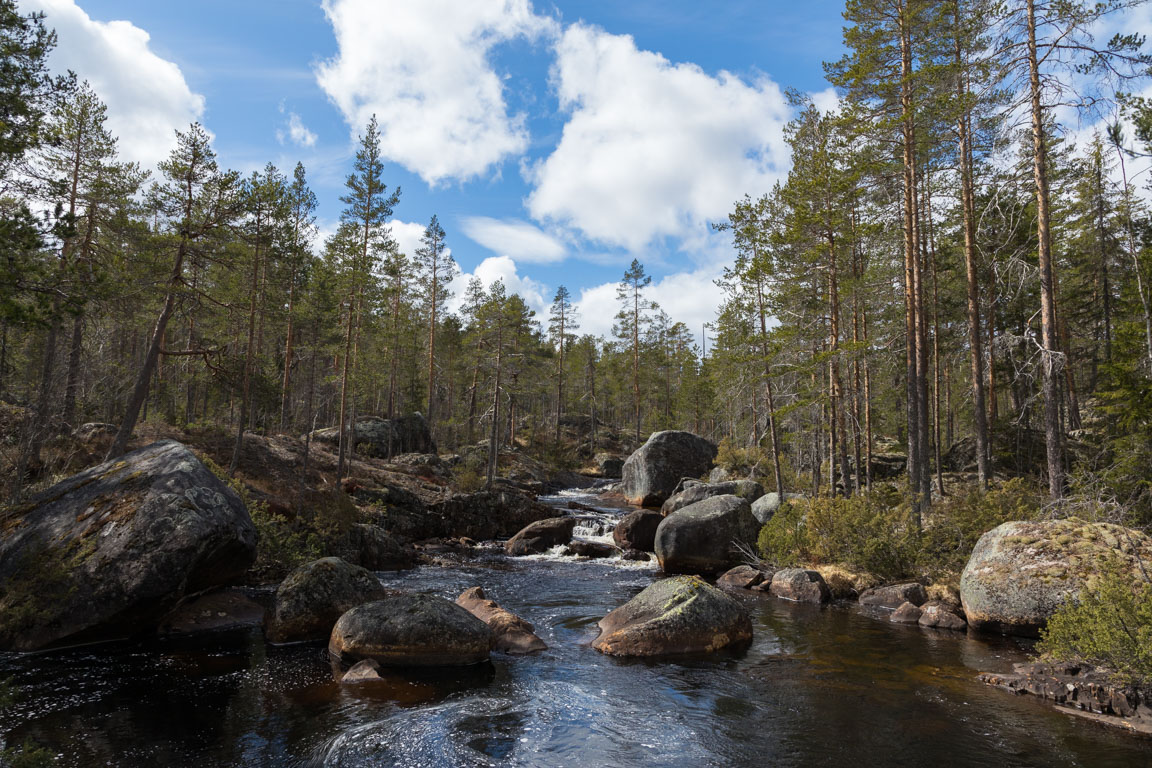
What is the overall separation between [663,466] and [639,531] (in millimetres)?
11228

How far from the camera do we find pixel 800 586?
1462 centimetres

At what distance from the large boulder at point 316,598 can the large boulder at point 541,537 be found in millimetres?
10159

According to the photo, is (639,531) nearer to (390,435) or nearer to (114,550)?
(114,550)

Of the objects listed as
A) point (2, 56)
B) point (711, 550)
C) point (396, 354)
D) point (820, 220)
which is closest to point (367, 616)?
point (2, 56)

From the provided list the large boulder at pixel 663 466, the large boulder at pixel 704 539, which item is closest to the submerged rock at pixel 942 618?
the large boulder at pixel 704 539

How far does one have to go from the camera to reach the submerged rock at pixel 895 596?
1340 centimetres

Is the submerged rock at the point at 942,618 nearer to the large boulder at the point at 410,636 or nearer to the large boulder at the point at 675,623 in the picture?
the large boulder at the point at 675,623

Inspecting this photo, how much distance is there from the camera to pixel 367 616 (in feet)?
31.9

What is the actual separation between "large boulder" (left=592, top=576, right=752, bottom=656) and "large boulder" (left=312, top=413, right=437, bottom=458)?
81.3 ft

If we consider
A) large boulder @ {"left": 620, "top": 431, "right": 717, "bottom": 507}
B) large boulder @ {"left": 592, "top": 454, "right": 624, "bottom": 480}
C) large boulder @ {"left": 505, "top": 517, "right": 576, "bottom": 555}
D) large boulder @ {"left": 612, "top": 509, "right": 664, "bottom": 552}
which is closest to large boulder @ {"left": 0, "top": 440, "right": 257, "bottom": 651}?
large boulder @ {"left": 505, "top": 517, "right": 576, "bottom": 555}

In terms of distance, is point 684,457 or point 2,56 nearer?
point 2,56

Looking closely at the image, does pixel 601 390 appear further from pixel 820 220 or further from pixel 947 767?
pixel 947 767

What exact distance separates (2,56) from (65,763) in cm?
986

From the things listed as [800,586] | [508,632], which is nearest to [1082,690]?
[800,586]
